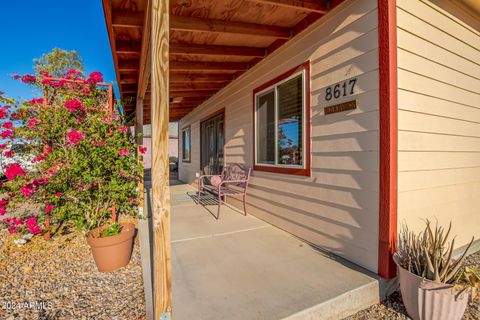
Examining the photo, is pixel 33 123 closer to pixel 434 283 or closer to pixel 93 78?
pixel 93 78

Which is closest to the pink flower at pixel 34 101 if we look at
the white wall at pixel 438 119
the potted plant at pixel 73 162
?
the potted plant at pixel 73 162

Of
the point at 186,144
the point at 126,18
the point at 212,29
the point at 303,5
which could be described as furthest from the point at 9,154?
the point at 186,144

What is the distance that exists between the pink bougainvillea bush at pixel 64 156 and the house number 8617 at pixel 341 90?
2.37 meters

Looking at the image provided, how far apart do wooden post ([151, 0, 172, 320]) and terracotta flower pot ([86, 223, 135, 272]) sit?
1.19 m

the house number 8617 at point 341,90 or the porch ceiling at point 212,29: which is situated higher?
the porch ceiling at point 212,29

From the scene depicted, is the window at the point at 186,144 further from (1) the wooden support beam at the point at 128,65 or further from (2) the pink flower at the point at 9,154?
(2) the pink flower at the point at 9,154

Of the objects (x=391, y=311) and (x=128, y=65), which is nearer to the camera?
(x=391, y=311)

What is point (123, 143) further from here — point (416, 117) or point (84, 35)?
point (84, 35)

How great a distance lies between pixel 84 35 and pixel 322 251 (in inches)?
879

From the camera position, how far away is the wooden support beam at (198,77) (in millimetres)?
4320

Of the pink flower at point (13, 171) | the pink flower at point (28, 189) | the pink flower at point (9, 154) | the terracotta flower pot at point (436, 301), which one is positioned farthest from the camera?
the pink flower at point (9, 154)

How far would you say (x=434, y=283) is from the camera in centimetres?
160

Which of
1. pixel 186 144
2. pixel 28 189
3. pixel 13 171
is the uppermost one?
pixel 186 144

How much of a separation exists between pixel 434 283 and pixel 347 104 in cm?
153
